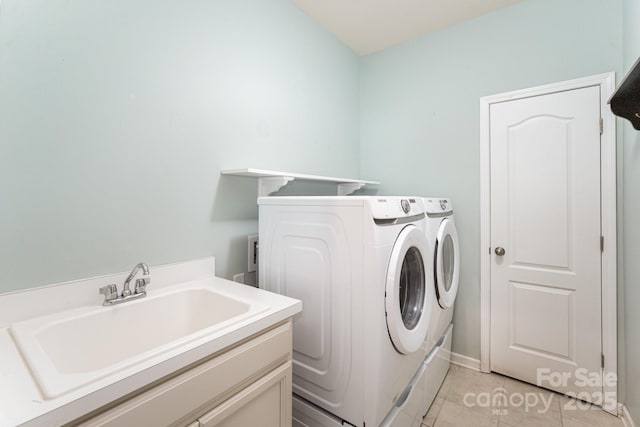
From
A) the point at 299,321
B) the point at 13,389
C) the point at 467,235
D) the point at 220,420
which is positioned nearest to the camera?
the point at 13,389

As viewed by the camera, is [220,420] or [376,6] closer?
[220,420]

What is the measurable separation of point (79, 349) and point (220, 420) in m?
0.58

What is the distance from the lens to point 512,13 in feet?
6.73

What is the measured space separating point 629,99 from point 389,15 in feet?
5.30

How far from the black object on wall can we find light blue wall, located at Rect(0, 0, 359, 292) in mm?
1703

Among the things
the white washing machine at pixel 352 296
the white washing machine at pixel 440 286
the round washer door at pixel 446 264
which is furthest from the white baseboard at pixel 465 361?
the white washing machine at pixel 352 296

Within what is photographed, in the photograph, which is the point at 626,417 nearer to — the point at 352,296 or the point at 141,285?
the point at 352,296

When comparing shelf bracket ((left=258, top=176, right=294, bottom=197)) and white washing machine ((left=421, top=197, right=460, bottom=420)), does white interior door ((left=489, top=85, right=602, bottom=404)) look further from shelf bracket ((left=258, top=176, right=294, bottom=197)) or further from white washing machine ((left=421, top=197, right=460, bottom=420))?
shelf bracket ((left=258, top=176, right=294, bottom=197))

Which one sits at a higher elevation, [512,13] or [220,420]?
[512,13]

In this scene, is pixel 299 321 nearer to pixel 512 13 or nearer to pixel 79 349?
pixel 79 349

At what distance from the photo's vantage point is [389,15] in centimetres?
217

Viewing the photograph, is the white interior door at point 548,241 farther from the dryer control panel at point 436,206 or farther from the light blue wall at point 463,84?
the dryer control panel at point 436,206

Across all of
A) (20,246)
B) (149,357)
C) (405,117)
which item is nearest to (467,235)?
(405,117)

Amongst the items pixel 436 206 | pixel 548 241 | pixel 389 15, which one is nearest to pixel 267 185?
pixel 436 206
